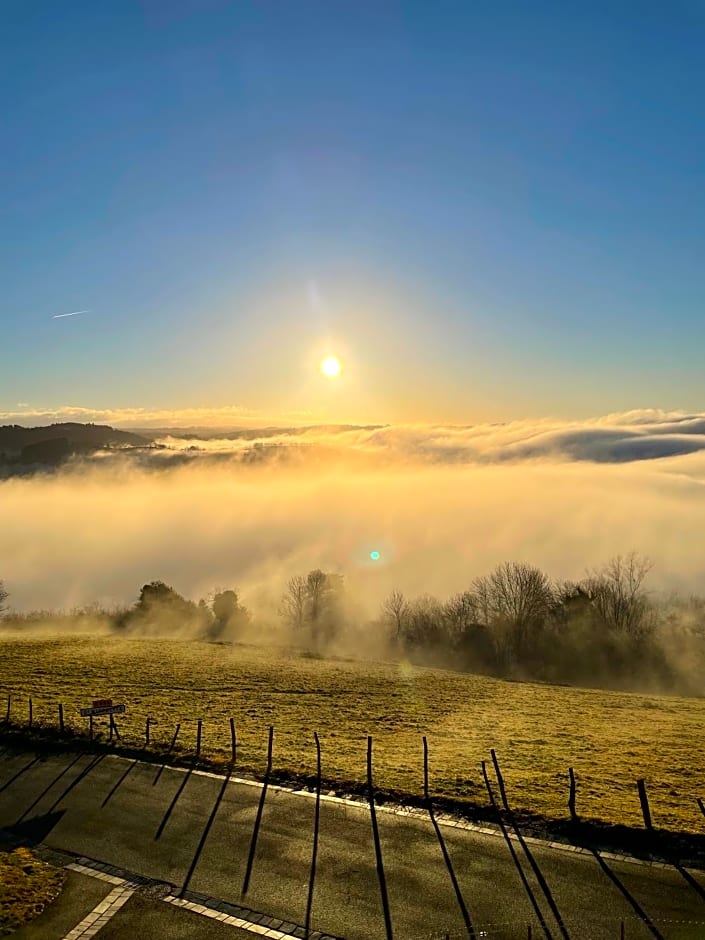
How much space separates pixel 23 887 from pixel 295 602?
137500 millimetres

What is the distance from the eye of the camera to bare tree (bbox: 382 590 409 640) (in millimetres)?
139200

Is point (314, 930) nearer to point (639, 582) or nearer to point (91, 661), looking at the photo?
point (91, 661)

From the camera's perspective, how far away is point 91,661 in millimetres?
55750

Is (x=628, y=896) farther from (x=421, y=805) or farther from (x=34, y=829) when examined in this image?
(x=34, y=829)

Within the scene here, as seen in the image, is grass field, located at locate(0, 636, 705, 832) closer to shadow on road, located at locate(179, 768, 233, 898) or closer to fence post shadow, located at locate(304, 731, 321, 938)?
fence post shadow, located at locate(304, 731, 321, 938)

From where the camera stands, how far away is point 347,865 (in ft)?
58.0

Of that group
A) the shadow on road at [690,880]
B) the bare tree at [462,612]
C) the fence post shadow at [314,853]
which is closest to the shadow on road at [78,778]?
the fence post shadow at [314,853]

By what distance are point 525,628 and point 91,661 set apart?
64.9 metres

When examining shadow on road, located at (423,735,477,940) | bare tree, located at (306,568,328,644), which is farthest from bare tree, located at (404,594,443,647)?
shadow on road, located at (423,735,477,940)

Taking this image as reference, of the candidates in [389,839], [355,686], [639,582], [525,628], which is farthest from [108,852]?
[639,582]

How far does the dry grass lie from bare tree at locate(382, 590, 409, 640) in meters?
118

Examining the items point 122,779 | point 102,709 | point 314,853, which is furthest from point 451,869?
point 102,709

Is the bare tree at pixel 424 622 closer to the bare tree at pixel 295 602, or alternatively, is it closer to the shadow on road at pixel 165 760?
the bare tree at pixel 295 602

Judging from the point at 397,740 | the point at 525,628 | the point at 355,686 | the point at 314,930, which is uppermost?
the point at 314,930
